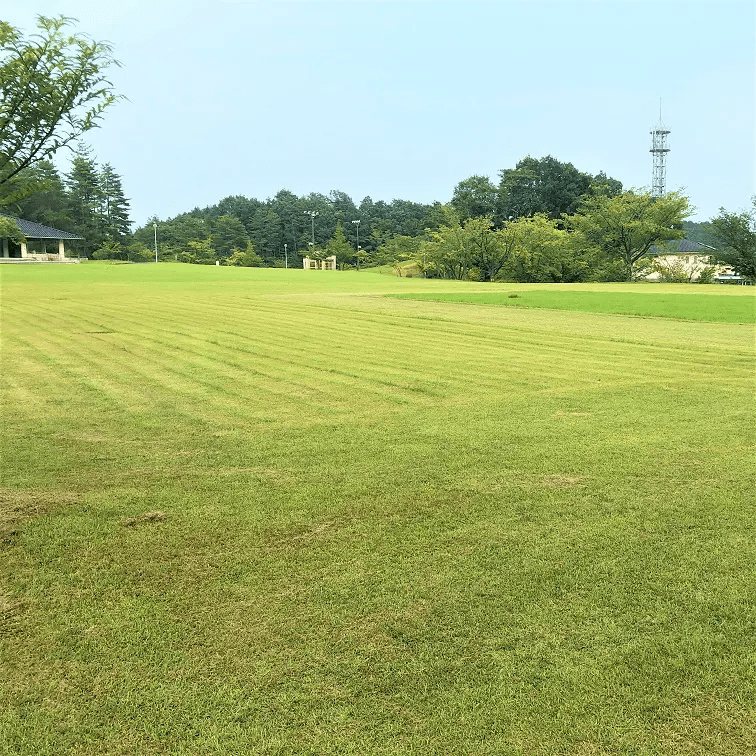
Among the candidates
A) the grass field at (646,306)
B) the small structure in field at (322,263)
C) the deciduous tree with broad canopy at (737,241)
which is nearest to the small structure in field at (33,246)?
the small structure in field at (322,263)

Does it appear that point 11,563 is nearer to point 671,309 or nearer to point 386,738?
point 386,738

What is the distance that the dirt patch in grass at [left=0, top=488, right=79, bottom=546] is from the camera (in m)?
4.41

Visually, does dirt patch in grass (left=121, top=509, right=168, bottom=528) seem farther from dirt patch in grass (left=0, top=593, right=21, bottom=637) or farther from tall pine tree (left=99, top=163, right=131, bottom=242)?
tall pine tree (left=99, top=163, right=131, bottom=242)

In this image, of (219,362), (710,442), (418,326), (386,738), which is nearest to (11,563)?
(386,738)

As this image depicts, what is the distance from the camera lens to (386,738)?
2463mm

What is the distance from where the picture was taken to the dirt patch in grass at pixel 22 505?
4410mm

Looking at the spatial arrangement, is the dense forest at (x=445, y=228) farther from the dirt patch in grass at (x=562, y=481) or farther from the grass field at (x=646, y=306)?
the dirt patch in grass at (x=562, y=481)

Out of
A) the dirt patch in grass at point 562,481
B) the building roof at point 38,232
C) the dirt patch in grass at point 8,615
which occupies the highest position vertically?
the building roof at point 38,232

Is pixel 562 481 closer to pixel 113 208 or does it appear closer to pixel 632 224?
pixel 632 224

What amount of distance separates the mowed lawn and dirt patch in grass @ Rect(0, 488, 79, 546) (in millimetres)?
26

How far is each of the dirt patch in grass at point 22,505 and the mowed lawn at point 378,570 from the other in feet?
0.08

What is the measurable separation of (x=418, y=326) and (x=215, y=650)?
1462cm

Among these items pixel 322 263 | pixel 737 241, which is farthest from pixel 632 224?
pixel 322 263

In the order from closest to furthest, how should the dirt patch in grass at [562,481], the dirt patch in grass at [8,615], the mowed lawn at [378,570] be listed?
the mowed lawn at [378,570], the dirt patch in grass at [8,615], the dirt patch in grass at [562,481]
